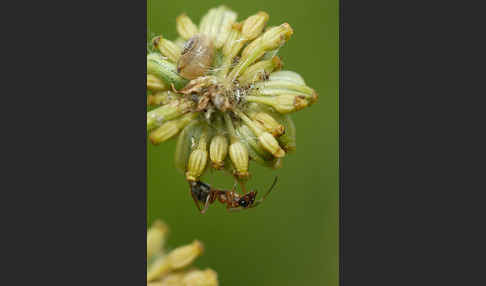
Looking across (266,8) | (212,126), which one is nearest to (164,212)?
(212,126)

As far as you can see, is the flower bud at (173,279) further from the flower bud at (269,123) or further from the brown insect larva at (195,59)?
the brown insect larva at (195,59)

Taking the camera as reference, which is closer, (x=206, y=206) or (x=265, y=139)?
(x=265, y=139)

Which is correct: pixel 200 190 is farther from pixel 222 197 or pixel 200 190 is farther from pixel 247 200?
pixel 247 200

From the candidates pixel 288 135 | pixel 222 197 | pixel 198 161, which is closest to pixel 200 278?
pixel 222 197

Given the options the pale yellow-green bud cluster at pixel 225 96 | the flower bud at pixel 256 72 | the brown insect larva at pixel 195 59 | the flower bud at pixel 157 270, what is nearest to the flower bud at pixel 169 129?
the pale yellow-green bud cluster at pixel 225 96

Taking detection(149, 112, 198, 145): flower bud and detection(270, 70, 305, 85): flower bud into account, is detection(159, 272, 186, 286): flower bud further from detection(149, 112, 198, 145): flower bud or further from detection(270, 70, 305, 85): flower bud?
detection(270, 70, 305, 85): flower bud

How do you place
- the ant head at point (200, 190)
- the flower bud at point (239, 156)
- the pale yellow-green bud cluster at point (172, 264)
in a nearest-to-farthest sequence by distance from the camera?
the flower bud at point (239, 156)
the pale yellow-green bud cluster at point (172, 264)
the ant head at point (200, 190)

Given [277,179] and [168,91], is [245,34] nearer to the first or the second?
[168,91]
